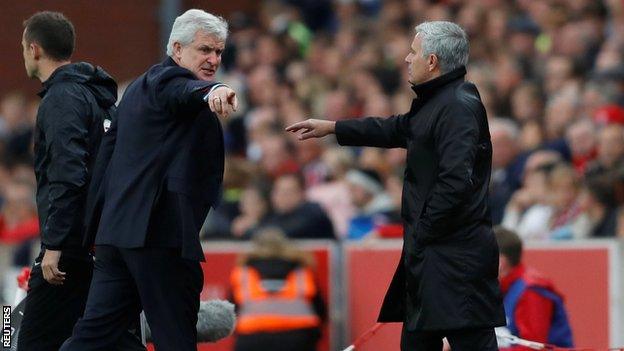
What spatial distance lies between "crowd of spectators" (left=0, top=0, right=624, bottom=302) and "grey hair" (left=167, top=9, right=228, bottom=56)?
17.3 ft

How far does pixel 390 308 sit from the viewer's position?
7484mm

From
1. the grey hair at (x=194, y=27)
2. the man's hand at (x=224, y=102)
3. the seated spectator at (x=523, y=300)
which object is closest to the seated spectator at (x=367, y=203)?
the seated spectator at (x=523, y=300)

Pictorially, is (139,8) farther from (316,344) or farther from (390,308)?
(390,308)

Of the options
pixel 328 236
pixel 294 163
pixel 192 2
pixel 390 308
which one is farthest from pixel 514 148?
pixel 192 2

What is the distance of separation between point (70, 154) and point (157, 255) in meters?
0.71

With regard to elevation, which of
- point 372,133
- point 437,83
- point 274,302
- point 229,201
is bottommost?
point 274,302

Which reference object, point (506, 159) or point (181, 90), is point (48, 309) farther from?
point (506, 159)

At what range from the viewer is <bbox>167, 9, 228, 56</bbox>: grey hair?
7262mm

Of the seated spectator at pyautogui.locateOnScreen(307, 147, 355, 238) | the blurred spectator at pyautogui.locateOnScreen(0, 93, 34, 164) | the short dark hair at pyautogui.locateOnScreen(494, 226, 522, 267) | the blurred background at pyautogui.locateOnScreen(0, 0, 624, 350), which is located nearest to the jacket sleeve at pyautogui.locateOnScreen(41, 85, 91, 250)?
the short dark hair at pyautogui.locateOnScreen(494, 226, 522, 267)

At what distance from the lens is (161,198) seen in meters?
7.20

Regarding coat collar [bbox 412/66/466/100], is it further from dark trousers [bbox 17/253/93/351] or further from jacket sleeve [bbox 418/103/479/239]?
dark trousers [bbox 17/253/93/351]

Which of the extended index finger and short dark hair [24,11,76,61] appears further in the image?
short dark hair [24,11,76,61]

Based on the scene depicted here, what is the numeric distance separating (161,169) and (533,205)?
5.80 m

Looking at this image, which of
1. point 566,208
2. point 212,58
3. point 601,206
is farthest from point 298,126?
point 566,208
